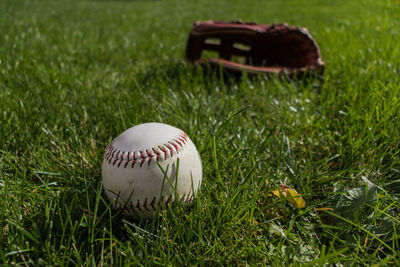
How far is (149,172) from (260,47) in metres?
2.69

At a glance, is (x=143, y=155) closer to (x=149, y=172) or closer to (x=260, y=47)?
(x=149, y=172)

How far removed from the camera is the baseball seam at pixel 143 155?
1.51 metres

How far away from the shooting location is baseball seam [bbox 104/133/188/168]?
1513mm

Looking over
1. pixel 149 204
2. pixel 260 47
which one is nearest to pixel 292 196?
pixel 149 204

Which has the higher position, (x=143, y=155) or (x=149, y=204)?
(x=143, y=155)

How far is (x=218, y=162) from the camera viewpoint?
1.86 m

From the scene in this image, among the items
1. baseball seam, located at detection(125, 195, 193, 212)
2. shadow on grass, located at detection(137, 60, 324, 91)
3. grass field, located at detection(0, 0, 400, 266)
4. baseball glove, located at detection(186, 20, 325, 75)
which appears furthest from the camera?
baseball glove, located at detection(186, 20, 325, 75)

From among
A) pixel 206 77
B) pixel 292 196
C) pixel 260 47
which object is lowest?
pixel 292 196

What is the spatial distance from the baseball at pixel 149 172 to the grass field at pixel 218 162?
0.27ft

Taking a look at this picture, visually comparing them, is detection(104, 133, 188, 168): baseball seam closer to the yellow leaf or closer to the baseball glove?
the yellow leaf

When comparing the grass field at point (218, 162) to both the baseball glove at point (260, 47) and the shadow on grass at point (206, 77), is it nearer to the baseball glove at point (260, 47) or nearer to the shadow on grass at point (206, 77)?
the shadow on grass at point (206, 77)

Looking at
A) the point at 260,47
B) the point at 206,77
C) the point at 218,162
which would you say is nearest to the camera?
the point at 218,162

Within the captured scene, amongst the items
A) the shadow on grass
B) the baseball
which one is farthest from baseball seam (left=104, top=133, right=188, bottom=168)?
the shadow on grass

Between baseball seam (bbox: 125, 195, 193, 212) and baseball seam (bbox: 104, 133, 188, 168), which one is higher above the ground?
baseball seam (bbox: 104, 133, 188, 168)
